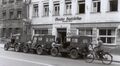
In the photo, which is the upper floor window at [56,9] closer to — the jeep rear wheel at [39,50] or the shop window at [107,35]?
the shop window at [107,35]

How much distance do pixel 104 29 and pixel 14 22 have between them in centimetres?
1794

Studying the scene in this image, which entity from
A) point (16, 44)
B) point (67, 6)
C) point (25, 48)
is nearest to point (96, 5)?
point (67, 6)

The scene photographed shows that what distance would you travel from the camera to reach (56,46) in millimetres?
24203

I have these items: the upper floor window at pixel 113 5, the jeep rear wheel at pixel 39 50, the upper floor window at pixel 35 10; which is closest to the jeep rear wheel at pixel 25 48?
the jeep rear wheel at pixel 39 50

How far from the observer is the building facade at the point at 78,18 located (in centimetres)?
2750

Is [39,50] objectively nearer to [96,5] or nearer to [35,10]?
[96,5]

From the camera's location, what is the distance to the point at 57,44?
952 inches

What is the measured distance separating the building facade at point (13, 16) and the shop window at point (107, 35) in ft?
44.1

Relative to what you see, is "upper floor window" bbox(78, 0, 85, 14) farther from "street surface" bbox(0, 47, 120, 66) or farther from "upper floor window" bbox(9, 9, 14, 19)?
"upper floor window" bbox(9, 9, 14, 19)

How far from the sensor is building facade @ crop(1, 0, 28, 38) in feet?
130

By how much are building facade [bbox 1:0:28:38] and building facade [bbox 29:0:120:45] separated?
2148 millimetres

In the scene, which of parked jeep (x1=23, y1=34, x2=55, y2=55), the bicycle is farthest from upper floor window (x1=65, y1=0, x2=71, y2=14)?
the bicycle

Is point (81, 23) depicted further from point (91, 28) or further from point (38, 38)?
point (38, 38)

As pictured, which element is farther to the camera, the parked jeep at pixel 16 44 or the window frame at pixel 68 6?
the window frame at pixel 68 6
